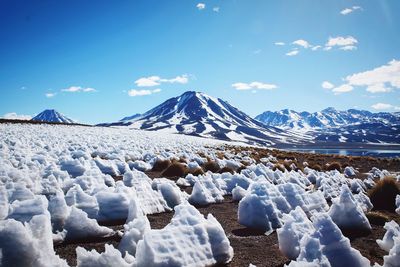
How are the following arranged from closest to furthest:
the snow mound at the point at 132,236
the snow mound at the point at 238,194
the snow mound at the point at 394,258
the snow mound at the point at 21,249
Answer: the snow mound at the point at 21,249, the snow mound at the point at 394,258, the snow mound at the point at 132,236, the snow mound at the point at 238,194

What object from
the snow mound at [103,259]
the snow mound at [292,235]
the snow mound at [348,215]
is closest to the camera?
the snow mound at [103,259]

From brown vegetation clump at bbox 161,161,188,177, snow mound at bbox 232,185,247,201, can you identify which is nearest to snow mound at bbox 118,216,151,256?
snow mound at bbox 232,185,247,201

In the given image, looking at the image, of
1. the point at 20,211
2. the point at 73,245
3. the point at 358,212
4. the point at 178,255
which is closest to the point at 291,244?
the point at 178,255

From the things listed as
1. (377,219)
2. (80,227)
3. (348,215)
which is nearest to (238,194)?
(348,215)

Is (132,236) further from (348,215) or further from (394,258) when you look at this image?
(348,215)

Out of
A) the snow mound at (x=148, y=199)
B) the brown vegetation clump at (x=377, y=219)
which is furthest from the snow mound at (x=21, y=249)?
the brown vegetation clump at (x=377, y=219)

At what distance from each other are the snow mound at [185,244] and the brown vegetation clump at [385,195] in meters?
6.96

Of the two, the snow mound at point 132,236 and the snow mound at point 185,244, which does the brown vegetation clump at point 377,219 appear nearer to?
the snow mound at point 185,244

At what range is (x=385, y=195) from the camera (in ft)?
32.3

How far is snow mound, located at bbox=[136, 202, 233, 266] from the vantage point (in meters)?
3.79

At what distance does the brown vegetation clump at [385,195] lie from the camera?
9688mm

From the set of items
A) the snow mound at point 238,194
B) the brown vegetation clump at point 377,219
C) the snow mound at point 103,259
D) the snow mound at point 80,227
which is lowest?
the brown vegetation clump at point 377,219

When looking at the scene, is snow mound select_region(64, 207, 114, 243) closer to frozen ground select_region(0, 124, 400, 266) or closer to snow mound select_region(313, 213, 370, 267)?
frozen ground select_region(0, 124, 400, 266)

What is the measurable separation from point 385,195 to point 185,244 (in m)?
8.09
